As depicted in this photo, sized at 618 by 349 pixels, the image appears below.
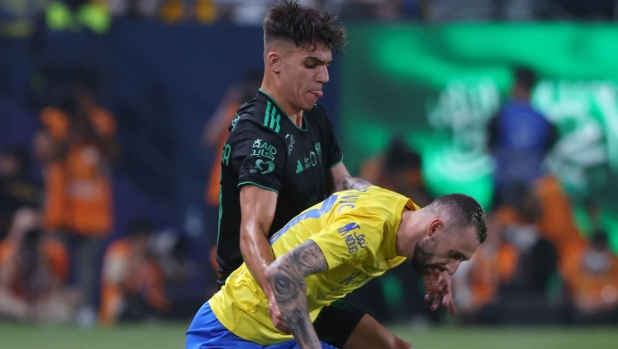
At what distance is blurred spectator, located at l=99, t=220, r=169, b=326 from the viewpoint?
477 inches

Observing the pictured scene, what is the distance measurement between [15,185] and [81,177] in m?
0.79

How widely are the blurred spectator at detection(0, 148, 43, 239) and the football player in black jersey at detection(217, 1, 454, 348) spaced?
7.34 meters

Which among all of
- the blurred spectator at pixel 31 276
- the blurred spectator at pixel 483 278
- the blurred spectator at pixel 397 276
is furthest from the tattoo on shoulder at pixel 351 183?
the blurred spectator at pixel 31 276

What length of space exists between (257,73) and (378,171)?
190 centimetres

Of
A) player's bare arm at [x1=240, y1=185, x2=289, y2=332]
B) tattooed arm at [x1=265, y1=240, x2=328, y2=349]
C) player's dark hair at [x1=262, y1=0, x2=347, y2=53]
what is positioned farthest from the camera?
player's dark hair at [x1=262, y1=0, x2=347, y2=53]

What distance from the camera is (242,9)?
13.0 metres

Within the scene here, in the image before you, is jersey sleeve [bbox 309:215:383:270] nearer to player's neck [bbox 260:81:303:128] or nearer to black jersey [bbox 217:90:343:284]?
black jersey [bbox 217:90:343:284]

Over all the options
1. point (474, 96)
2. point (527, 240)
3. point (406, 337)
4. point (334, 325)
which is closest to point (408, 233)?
point (334, 325)

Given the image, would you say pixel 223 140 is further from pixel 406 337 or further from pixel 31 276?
pixel 406 337

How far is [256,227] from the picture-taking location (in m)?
4.88

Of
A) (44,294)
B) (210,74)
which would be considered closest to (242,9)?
(210,74)

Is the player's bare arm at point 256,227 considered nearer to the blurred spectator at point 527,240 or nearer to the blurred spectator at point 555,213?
the blurred spectator at point 527,240

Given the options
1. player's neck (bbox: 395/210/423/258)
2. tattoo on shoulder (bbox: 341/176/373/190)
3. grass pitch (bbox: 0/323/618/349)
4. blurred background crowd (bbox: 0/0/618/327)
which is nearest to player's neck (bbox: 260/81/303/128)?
tattoo on shoulder (bbox: 341/176/373/190)

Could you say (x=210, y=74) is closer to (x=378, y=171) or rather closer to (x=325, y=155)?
(x=378, y=171)
